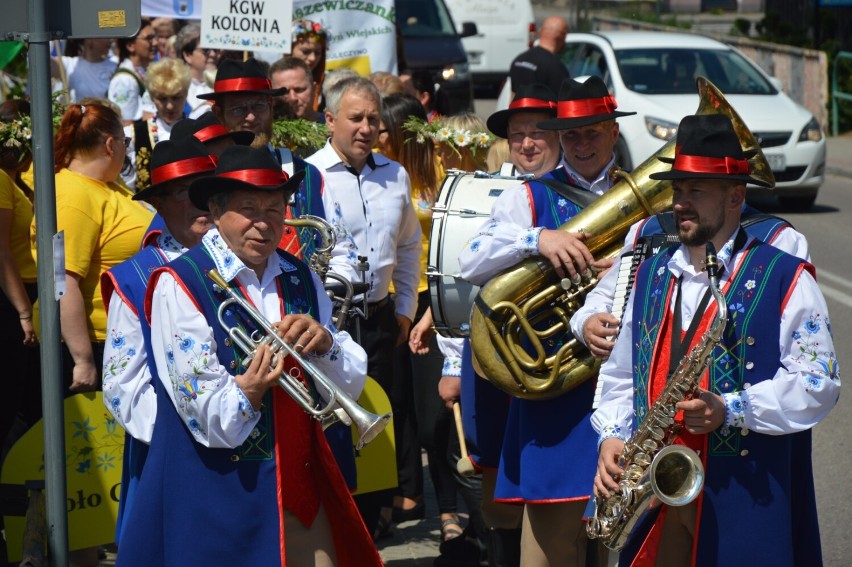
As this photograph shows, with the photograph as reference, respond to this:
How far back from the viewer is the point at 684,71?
50.3 ft

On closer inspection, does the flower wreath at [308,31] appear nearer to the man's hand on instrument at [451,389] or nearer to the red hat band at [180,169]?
the man's hand on instrument at [451,389]

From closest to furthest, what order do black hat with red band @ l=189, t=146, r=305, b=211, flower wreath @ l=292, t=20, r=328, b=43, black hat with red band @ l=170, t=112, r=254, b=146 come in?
black hat with red band @ l=189, t=146, r=305, b=211 → black hat with red band @ l=170, t=112, r=254, b=146 → flower wreath @ l=292, t=20, r=328, b=43

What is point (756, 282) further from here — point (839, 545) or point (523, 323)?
point (839, 545)

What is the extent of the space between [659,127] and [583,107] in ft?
31.0

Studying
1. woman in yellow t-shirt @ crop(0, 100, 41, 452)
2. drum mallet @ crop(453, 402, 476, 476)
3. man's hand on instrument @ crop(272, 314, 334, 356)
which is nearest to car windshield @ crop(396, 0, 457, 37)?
woman in yellow t-shirt @ crop(0, 100, 41, 452)

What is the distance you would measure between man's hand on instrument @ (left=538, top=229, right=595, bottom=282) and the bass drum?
0.63 meters

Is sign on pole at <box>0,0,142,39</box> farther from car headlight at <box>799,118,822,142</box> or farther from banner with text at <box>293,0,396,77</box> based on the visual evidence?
car headlight at <box>799,118,822,142</box>

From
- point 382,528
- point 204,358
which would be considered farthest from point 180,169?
point 382,528

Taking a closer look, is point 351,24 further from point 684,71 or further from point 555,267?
point 555,267

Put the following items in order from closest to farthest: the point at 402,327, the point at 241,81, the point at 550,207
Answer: the point at 550,207, the point at 241,81, the point at 402,327

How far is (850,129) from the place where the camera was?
2120 centimetres

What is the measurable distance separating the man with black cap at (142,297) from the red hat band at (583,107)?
1.37 m

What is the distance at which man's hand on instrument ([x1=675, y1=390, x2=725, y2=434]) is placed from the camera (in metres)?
3.66

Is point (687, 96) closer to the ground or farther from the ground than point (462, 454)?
farther from the ground
